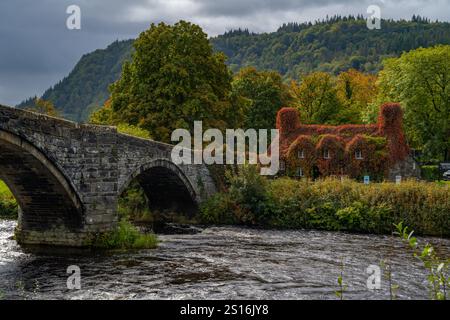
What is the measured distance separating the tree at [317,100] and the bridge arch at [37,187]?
1459 inches

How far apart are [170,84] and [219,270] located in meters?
21.0

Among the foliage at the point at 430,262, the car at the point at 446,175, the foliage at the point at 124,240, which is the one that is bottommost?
the foliage at the point at 124,240

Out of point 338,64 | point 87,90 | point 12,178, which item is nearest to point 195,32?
point 12,178

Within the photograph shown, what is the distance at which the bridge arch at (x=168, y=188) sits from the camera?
2530cm

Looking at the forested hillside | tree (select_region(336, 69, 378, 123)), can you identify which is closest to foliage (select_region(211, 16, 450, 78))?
the forested hillside

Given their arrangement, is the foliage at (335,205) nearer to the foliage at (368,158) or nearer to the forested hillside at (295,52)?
the foliage at (368,158)

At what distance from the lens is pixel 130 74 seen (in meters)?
35.8

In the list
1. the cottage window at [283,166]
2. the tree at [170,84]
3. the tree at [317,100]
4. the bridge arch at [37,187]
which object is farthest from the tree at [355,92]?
the bridge arch at [37,187]

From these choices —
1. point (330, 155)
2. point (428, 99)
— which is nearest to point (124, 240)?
point (330, 155)

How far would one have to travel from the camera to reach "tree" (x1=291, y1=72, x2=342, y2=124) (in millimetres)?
51781

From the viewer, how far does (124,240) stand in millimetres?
18109

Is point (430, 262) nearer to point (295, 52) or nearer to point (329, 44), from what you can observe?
point (295, 52)

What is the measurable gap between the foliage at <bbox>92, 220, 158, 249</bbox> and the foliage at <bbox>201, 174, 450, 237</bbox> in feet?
28.7

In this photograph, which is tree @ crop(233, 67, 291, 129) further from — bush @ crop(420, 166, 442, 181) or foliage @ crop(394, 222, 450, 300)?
foliage @ crop(394, 222, 450, 300)
